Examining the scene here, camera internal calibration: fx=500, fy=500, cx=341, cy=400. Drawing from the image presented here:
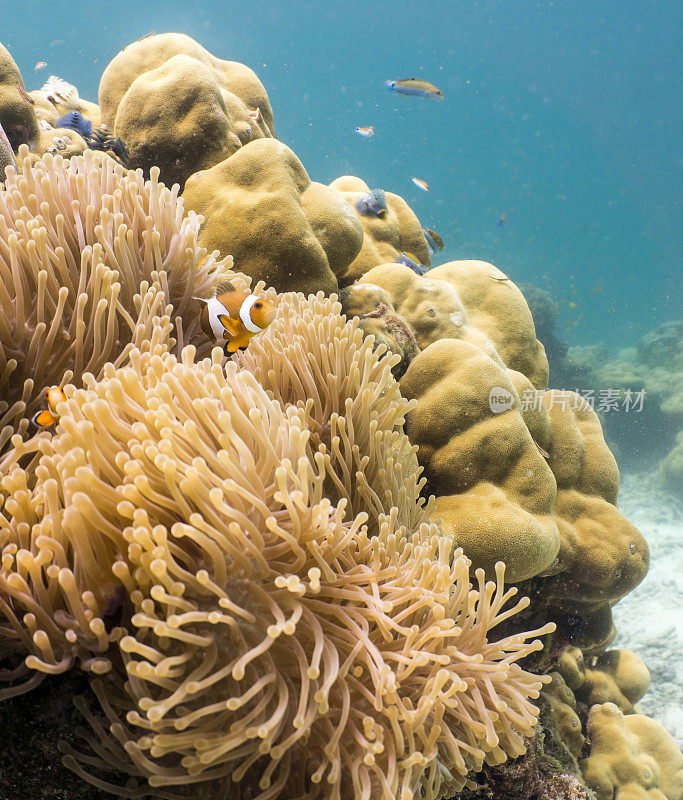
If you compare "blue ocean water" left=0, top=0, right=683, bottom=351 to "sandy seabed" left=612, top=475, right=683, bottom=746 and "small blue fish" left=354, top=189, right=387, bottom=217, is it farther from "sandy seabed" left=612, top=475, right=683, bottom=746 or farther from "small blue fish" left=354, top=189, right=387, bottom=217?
"small blue fish" left=354, top=189, right=387, bottom=217

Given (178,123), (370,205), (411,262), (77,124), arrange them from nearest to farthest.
Result: 1. (178,123)
2. (77,124)
3. (370,205)
4. (411,262)

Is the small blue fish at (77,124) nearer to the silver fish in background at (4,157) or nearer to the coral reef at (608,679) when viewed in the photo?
the silver fish in background at (4,157)

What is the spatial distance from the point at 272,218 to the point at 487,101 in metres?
114

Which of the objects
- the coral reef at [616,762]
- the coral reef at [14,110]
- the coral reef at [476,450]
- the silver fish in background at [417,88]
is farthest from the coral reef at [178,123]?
the silver fish in background at [417,88]

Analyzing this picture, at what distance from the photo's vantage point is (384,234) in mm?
4898

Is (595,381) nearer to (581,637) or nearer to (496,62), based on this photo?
(581,637)

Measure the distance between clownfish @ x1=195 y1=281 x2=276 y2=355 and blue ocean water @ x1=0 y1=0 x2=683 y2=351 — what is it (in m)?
66.9

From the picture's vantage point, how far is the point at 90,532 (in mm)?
1143

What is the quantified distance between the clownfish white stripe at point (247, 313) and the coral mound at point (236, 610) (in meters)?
0.41

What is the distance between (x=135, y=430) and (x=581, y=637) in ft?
14.8

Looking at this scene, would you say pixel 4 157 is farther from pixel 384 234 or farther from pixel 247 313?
pixel 384 234

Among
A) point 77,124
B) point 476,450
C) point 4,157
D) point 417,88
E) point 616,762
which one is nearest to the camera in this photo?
point 4,157

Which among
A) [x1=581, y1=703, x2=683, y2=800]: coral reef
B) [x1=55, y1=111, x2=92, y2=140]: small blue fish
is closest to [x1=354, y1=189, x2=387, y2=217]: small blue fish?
[x1=55, y1=111, x2=92, y2=140]: small blue fish

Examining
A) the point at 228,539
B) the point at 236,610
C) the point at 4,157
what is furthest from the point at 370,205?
the point at 236,610
